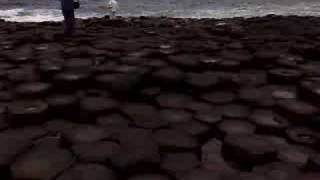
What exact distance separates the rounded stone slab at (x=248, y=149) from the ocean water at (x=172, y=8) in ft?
33.7

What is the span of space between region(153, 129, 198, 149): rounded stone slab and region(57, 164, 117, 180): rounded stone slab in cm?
32

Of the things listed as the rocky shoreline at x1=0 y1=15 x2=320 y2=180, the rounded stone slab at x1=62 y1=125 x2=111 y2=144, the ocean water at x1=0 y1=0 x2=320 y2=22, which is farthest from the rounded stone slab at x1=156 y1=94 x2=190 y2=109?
the ocean water at x1=0 y1=0 x2=320 y2=22

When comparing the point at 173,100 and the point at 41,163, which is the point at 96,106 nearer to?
the point at 173,100

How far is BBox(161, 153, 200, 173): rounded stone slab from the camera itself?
4.99ft

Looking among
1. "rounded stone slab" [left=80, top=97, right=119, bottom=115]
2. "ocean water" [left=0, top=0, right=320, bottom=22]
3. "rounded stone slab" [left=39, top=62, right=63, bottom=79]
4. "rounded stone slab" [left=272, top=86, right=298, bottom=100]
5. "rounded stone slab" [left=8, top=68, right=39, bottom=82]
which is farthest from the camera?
"ocean water" [left=0, top=0, right=320, bottom=22]

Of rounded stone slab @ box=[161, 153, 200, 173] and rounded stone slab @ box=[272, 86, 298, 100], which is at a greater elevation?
rounded stone slab @ box=[272, 86, 298, 100]

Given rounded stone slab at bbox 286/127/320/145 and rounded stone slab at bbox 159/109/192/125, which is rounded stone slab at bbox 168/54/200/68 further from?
rounded stone slab at bbox 286/127/320/145

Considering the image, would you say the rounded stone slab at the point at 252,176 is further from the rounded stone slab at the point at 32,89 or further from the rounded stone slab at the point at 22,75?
the rounded stone slab at the point at 22,75

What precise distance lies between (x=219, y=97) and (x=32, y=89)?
3.83 feet

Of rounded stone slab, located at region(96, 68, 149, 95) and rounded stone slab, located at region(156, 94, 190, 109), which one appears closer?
rounded stone slab, located at region(156, 94, 190, 109)

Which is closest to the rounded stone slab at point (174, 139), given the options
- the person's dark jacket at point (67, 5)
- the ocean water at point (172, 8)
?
the person's dark jacket at point (67, 5)

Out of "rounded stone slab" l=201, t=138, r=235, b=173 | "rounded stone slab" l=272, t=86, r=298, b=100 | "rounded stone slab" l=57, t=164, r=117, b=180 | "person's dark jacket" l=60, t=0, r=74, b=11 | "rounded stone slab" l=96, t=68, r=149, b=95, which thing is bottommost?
"rounded stone slab" l=201, t=138, r=235, b=173

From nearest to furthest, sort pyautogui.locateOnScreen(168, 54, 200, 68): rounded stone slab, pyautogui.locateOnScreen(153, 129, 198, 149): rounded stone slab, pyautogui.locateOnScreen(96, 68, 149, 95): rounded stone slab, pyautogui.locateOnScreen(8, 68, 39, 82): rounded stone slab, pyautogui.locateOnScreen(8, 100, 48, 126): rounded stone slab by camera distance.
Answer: pyautogui.locateOnScreen(153, 129, 198, 149): rounded stone slab < pyautogui.locateOnScreen(8, 100, 48, 126): rounded stone slab < pyautogui.locateOnScreen(96, 68, 149, 95): rounded stone slab < pyautogui.locateOnScreen(8, 68, 39, 82): rounded stone slab < pyautogui.locateOnScreen(168, 54, 200, 68): rounded stone slab

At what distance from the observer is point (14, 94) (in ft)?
7.49
